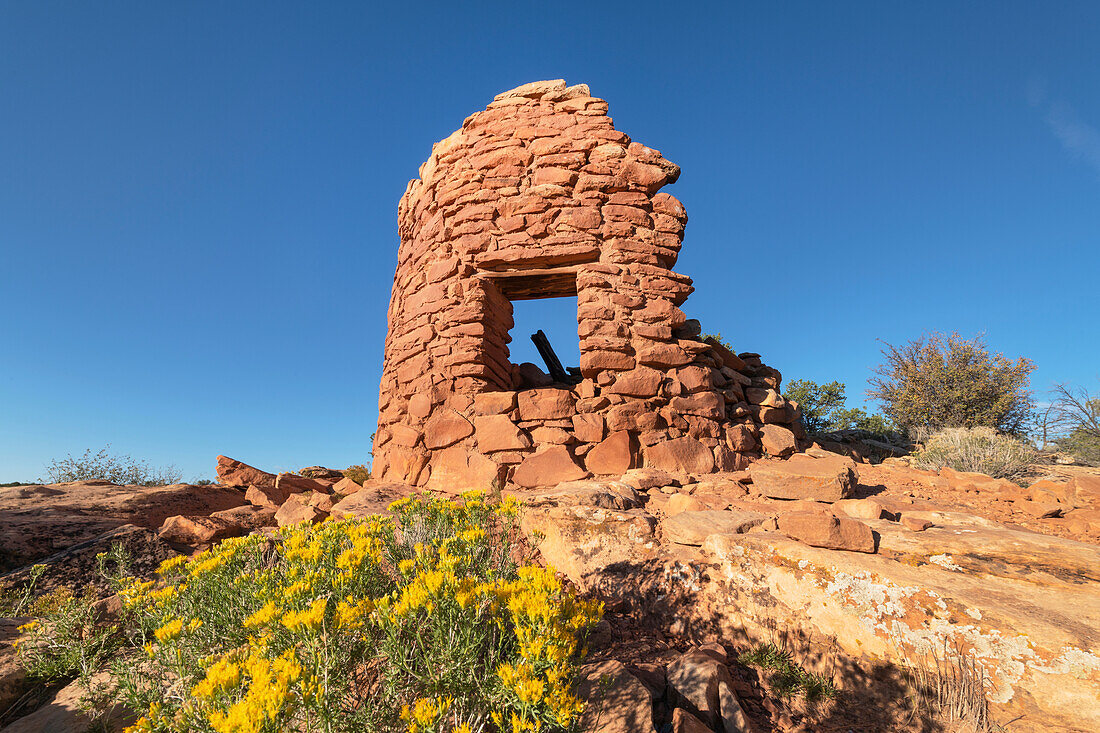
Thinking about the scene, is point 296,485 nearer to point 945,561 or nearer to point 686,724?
point 686,724

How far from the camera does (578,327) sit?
4.76 m

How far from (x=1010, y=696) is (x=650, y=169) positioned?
499 cm

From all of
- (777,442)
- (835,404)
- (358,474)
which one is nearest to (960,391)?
(835,404)

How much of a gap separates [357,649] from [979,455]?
787cm

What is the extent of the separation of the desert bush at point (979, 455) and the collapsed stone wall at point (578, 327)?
263cm

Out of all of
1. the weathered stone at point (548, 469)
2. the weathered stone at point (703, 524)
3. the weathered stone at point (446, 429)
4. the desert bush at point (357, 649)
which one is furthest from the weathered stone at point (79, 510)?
the weathered stone at point (703, 524)

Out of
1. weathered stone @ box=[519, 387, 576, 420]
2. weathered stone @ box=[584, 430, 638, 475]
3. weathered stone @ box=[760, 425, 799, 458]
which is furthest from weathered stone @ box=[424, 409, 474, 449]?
weathered stone @ box=[760, 425, 799, 458]

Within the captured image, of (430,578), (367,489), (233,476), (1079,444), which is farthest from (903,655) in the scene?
(1079,444)

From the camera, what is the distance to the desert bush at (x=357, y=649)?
1257mm

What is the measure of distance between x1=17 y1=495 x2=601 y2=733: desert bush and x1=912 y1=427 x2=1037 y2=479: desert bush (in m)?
6.67

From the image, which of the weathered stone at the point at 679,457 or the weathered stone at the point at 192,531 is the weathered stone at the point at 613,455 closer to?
the weathered stone at the point at 679,457

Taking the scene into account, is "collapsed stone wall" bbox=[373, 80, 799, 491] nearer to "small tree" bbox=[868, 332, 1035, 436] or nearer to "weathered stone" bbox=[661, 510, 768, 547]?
"weathered stone" bbox=[661, 510, 768, 547]

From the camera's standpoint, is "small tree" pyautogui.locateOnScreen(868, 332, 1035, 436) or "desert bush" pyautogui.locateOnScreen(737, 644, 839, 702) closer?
"desert bush" pyautogui.locateOnScreen(737, 644, 839, 702)

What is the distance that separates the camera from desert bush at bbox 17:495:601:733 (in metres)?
1.26
